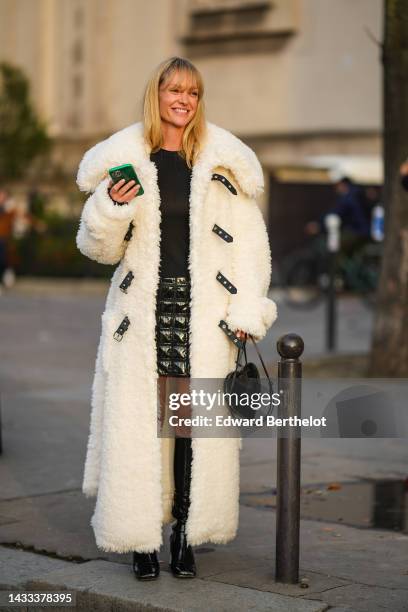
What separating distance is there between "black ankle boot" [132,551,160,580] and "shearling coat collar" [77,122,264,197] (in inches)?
56.8

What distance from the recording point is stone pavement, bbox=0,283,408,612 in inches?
180

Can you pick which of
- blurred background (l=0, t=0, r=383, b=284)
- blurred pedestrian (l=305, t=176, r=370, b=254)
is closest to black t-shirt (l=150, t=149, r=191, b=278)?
blurred pedestrian (l=305, t=176, r=370, b=254)

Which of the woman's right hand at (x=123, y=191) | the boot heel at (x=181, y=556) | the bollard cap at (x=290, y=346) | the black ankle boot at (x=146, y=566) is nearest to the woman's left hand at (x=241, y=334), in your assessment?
the bollard cap at (x=290, y=346)

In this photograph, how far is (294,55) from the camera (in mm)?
28859

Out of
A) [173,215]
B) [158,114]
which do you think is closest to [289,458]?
[173,215]

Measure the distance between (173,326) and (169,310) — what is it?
65 millimetres

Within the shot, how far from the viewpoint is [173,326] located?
15.9 feet

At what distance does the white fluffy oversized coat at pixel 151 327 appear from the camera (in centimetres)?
475

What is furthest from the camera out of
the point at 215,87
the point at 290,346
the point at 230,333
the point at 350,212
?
the point at 215,87

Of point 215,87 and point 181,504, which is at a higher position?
point 215,87

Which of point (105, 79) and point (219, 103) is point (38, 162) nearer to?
point (105, 79)

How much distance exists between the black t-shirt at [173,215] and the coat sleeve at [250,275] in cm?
20

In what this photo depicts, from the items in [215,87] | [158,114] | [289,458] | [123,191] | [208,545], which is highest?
[215,87]

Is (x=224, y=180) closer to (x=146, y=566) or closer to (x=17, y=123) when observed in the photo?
(x=146, y=566)
